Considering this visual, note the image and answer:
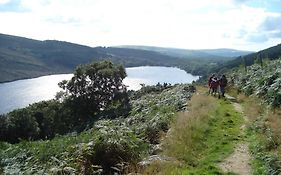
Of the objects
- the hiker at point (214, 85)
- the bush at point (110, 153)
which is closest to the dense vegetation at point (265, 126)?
the hiker at point (214, 85)

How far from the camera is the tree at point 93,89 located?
6638 cm

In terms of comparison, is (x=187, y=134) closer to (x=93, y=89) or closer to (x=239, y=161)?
(x=239, y=161)

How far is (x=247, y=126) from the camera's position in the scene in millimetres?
17516

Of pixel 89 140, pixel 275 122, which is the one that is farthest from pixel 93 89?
pixel 275 122

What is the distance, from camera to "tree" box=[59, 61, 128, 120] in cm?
6638

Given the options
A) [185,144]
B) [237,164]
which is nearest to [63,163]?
[185,144]

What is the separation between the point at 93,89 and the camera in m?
67.0

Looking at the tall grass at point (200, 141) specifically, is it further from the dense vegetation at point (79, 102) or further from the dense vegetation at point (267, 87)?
the dense vegetation at point (79, 102)

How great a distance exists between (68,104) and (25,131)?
8.44 metres

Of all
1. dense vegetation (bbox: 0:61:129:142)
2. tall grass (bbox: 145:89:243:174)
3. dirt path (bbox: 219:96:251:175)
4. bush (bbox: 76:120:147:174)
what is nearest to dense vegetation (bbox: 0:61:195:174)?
bush (bbox: 76:120:147:174)

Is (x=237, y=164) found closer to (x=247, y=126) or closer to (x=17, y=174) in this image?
(x=247, y=126)

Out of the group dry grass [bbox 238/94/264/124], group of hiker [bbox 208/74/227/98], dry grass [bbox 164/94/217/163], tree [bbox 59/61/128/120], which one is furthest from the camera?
tree [bbox 59/61/128/120]

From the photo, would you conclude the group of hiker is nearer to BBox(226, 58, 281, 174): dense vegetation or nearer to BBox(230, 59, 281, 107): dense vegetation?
BBox(230, 59, 281, 107): dense vegetation

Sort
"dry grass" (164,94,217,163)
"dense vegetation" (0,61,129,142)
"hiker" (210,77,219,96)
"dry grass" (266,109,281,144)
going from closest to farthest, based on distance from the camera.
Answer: "dry grass" (164,94,217,163), "dry grass" (266,109,281,144), "hiker" (210,77,219,96), "dense vegetation" (0,61,129,142)
